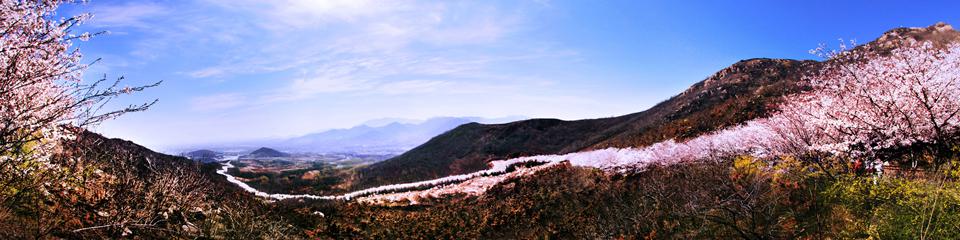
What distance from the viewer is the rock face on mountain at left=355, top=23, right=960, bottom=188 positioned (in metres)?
26.8

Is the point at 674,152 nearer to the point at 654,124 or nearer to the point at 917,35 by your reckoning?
the point at 654,124

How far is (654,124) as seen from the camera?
38.7 metres

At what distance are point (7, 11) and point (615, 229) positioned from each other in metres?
12.5

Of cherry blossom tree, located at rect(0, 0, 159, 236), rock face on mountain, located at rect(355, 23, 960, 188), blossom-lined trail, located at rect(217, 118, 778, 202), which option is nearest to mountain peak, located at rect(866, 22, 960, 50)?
rock face on mountain, located at rect(355, 23, 960, 188)

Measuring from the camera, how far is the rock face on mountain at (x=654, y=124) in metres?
26.8

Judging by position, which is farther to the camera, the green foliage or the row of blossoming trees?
the row of blossoming trees

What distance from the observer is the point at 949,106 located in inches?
476

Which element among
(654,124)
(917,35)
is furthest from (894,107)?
(917,35)

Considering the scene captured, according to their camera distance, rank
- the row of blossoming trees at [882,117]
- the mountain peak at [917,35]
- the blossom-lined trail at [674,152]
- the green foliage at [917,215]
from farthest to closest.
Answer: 1. the mountain peak at [917,35]
2. the blossom-lined trail at [674,152]
3. the row of blossoming trees at [882,117]
4. the green foliage at [917,215]

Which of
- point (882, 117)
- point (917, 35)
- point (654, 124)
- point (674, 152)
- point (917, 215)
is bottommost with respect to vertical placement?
point (917, 215)

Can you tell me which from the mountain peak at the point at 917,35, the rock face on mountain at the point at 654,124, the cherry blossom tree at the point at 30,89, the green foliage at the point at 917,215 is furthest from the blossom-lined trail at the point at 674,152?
the mountain peak at the point at 917,35

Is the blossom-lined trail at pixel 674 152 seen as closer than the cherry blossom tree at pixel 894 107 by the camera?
No

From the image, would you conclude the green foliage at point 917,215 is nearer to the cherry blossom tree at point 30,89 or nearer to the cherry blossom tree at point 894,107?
the cherry blossom tree at point 894,107

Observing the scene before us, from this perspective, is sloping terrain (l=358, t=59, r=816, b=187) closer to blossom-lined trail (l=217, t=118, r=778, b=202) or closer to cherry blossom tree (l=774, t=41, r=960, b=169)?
blossom-lined trail (l=217, t=118, r=778, b=202)
